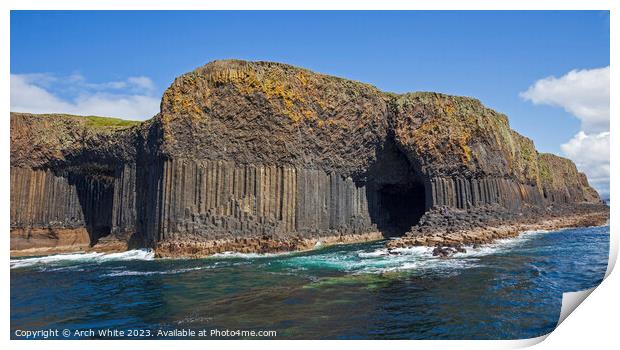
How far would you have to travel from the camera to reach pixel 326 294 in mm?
16594

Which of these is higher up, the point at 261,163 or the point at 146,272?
the point at 261,163

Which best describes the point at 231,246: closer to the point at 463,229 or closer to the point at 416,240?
the point at 416,240

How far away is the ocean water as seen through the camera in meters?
12.7

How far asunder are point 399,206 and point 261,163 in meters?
18.5

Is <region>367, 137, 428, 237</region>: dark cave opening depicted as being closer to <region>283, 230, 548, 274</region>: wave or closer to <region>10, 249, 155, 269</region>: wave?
<region>283, 230, 548, 274</region>: wave

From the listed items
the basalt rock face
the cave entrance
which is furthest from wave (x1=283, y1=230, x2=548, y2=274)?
the cave entrance

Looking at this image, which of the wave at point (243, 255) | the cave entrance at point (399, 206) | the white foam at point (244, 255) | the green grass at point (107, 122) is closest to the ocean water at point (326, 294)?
the wave at point (243, 255)

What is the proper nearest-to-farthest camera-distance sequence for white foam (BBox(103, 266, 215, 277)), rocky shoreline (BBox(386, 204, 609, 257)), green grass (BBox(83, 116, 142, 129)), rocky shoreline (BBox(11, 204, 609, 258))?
white foam (BBox(103, 266, 215, 277)), rocky shoreline (BBox(11, 204, 609, 258)), rocky shoreline (BBox(386, 204, 609, 257)), green grass (BBox(83, 116, 142, 129))

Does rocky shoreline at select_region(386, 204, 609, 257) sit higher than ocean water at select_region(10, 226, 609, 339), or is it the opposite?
rocky shoreline at select_region(386, 204, 609, 257)

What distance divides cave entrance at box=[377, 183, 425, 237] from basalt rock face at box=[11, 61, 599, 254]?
0.15 meters

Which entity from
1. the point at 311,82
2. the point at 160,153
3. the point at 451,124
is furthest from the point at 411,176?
the point at 160,153

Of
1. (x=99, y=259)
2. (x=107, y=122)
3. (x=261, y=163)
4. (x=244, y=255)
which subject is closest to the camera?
(x=244, y=255)

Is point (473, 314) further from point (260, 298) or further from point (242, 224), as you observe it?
point (242, 224)

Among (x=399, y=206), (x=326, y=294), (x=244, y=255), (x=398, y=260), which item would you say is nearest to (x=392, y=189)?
(x=399, y=206)
